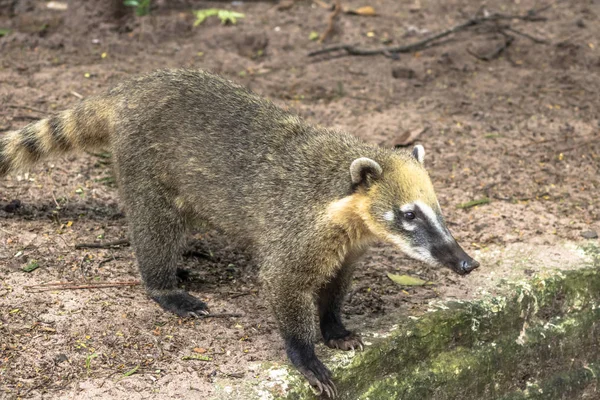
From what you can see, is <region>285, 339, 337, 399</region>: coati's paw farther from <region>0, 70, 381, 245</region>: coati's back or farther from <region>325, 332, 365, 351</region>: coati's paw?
<region>0, 70, 381, 245</region>: coati's back

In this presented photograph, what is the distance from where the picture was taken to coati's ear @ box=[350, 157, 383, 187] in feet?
15.0

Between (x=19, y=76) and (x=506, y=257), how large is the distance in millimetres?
4813

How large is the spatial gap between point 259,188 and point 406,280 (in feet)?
4.39

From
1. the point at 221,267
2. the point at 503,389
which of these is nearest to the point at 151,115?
the point at 221,267

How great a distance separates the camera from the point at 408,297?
18.0ft

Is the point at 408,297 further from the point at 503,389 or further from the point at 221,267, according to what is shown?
the point at 221,267

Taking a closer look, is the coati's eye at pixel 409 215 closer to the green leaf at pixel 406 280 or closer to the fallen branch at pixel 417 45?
the green leaf at pixel 406 280

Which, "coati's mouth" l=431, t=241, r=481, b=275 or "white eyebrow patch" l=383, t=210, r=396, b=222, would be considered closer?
"coati's mouth" l=431, t=241, r=481, b=275

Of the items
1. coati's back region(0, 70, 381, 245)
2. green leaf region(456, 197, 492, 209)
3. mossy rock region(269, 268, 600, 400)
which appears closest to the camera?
mossy rock region(269, 268, 600, 400)

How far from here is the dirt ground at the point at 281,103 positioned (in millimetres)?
4730

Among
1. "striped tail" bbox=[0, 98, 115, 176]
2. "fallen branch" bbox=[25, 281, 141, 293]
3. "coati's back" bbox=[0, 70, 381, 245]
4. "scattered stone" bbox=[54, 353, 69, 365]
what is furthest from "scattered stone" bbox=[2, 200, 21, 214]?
"scattered stone" bbox=[54, 353, 69, 365]

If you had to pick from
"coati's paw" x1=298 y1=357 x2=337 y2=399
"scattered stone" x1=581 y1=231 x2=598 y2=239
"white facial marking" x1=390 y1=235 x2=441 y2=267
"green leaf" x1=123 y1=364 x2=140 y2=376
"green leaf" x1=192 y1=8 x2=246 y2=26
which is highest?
"white facial marking" x1=390 y1=235 x2=441 y2=267

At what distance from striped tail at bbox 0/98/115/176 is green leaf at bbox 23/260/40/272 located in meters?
0.81

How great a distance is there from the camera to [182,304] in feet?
17.1
